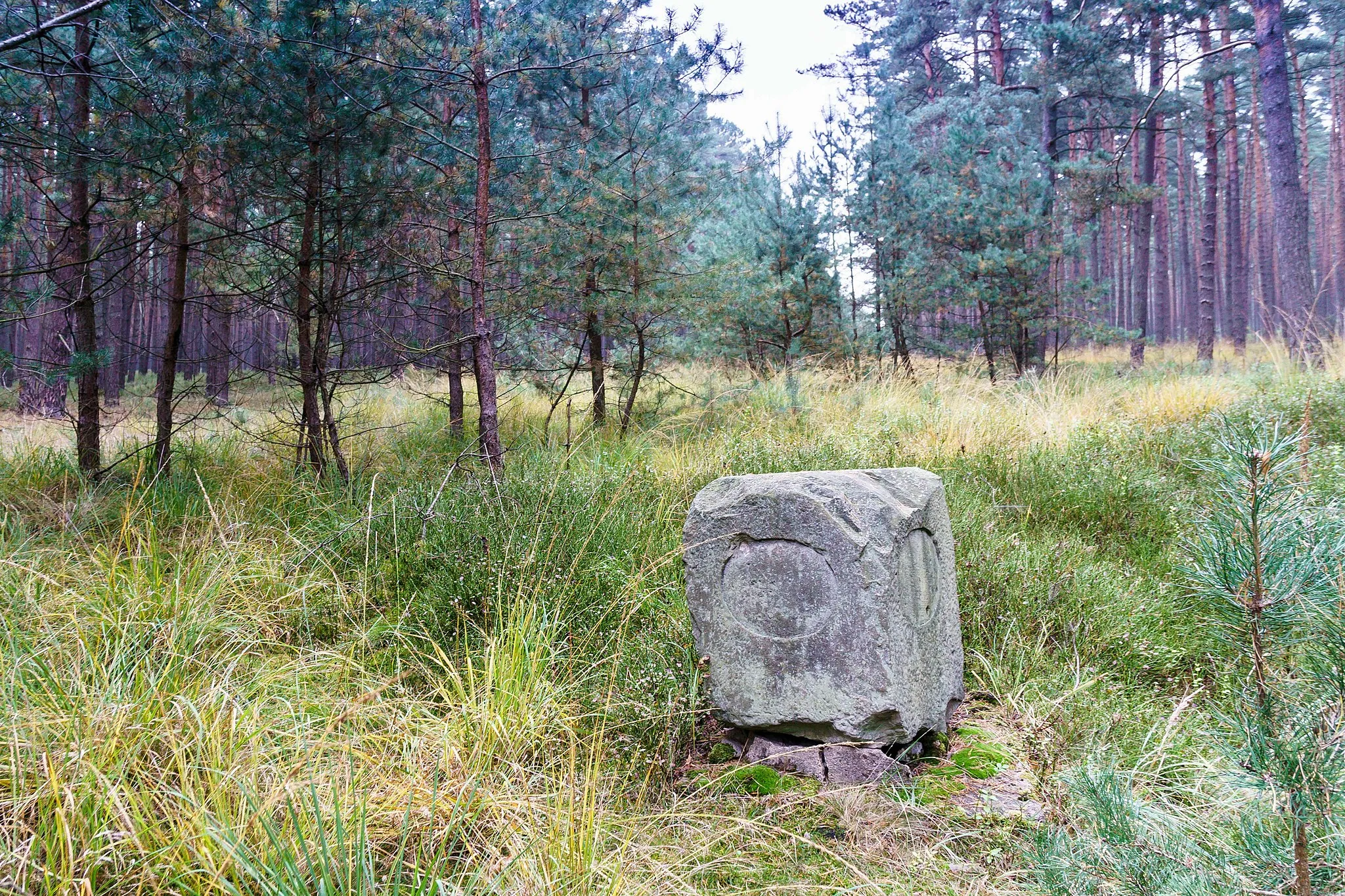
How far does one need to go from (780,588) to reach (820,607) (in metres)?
0.15

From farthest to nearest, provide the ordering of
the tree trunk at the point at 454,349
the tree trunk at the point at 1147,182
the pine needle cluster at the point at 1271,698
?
1. the tree trunk at the point at 1147,182
2. the tree trunk at the point at 454,349
3. the pine needle cluster at the point at 1271,698

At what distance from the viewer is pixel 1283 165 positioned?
30.2 ft

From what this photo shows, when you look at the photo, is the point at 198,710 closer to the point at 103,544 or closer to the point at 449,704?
the point at 449,704

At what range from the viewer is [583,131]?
7.08 metres

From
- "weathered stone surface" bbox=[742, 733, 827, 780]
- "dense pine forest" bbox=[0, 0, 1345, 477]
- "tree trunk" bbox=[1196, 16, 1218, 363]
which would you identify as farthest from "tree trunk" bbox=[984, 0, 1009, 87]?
"weathered stone surface" bbox=[742, 733, 827, 780]

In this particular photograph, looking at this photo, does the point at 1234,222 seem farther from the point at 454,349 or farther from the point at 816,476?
the point at 816,476

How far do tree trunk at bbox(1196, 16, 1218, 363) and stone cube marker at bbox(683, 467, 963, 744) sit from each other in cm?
1169

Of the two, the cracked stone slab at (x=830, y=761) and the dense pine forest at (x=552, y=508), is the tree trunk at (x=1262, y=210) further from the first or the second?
the cracked stone slab at (x=830, y=761)

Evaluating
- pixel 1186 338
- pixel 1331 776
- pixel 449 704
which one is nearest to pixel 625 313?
pixel 449 704

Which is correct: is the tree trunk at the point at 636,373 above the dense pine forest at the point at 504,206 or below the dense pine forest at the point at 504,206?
below

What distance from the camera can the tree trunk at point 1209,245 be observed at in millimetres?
13172

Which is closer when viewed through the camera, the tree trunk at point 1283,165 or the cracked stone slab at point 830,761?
the cracked stone slab at point 830,761

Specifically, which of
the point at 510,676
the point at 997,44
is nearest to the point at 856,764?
the point at 510,676

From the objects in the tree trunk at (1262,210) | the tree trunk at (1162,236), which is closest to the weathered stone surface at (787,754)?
the tree trunk at (1162,236)
